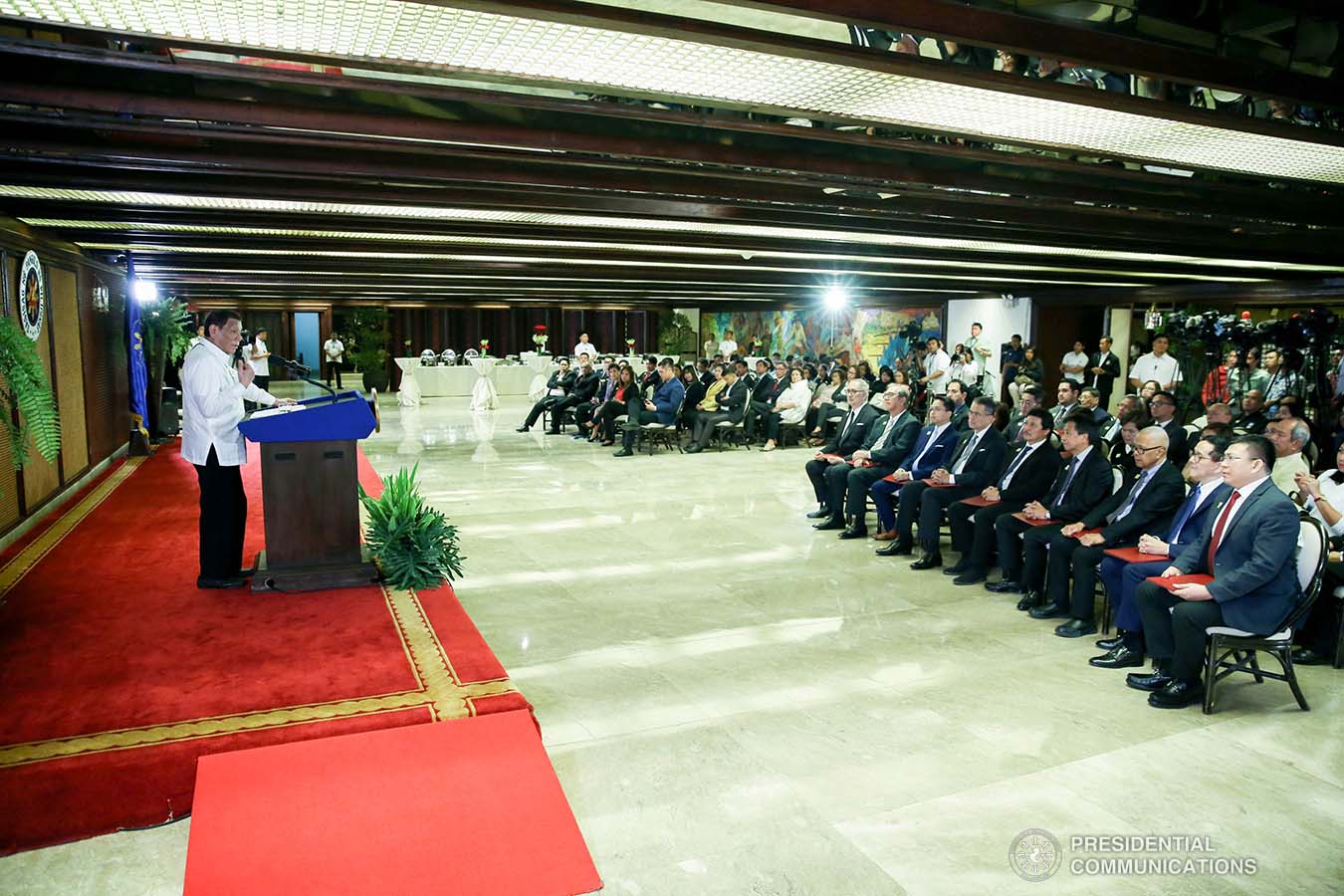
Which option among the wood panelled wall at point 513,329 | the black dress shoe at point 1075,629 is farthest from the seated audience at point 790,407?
the wood panelled wall at point 513,329

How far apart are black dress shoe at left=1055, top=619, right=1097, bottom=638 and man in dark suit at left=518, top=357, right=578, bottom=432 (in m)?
10.4

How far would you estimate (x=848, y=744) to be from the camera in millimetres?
3539

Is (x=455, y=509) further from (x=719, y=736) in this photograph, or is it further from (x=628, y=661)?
(x=719, y=736)

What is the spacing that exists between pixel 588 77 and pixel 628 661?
113 inches

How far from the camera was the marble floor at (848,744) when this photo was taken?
8.80ft

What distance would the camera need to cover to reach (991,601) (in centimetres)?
556

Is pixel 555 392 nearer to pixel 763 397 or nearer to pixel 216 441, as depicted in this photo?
pixel 763 397

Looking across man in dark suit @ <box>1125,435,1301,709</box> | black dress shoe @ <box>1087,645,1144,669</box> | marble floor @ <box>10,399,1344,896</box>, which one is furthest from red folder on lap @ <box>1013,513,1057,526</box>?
man in dark suit @ <box>1125,435,1301,709</box>

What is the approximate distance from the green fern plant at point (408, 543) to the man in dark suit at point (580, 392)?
9289 mm

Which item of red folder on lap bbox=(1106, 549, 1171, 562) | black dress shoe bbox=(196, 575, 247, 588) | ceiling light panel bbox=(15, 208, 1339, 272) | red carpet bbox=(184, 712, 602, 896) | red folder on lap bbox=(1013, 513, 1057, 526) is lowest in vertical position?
red carpet bbox=(184, 712, 602, 896)

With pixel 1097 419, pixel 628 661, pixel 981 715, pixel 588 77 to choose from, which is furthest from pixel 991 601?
pixel 588 77

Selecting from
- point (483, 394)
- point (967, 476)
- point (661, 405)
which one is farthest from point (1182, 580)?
point (483, 394)

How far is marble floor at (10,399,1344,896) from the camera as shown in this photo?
2684 mm

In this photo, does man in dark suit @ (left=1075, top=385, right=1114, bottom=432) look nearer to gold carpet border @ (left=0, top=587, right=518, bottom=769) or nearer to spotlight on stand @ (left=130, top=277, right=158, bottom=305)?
gold carpet border @ (left=0, top=587, right=518, bottom=769)
